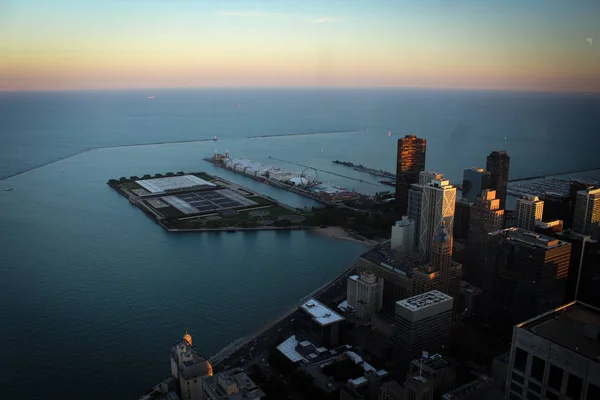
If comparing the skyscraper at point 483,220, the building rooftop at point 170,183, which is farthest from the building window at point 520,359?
the building rooftop at point 170,183

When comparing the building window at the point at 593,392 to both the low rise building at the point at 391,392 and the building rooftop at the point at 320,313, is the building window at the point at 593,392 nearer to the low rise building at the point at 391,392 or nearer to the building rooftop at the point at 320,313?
the low rise building at the point at 391,392

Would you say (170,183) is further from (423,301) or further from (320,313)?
(423,301)

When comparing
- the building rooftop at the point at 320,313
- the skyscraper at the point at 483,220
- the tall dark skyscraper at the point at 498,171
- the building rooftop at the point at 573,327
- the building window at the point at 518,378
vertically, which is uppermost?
the building rooftop at the point at 573,327

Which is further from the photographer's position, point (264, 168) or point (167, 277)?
point (264, 168)

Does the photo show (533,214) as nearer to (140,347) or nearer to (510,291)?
(510,291)

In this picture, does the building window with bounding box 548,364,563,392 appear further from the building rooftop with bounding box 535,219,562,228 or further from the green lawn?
the green lawn

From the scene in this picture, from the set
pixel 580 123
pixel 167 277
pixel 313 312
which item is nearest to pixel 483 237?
pixel 580 123
